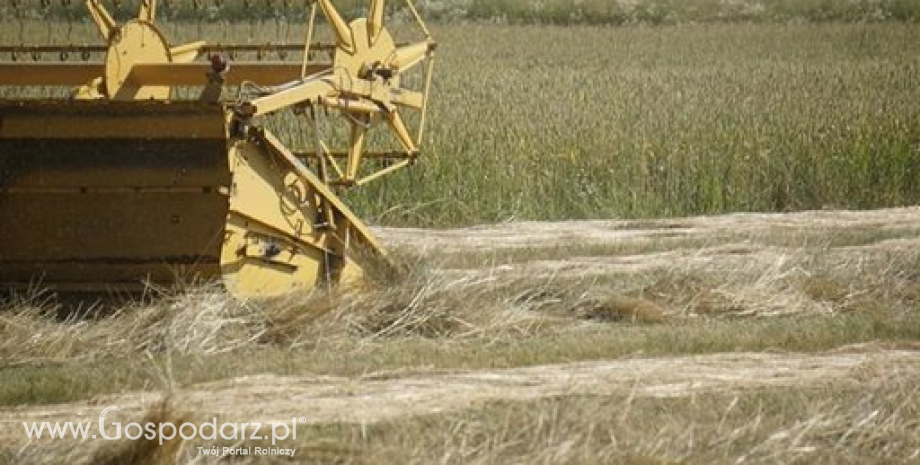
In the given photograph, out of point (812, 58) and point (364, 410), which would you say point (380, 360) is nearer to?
point (364, 410)

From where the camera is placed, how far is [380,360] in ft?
28.8

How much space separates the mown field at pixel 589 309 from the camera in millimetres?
6910

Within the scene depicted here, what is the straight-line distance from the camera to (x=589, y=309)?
10320 mm

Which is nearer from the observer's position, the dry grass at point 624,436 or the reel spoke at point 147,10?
the dry grass at point 624,436

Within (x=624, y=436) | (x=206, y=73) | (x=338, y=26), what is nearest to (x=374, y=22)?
(x=338, y=26)

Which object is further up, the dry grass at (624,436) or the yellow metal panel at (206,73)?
the yellow metal panel at (206,73)

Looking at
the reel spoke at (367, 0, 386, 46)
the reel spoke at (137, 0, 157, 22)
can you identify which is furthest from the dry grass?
the reel spoke at (137, 0, 157, 22)

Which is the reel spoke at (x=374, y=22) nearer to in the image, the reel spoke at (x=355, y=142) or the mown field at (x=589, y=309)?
the reel spoke at (x=355, y=142)

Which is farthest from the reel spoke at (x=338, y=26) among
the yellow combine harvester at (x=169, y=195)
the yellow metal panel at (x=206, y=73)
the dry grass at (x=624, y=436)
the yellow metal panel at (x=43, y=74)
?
the dry grass at (x=624, y=436)

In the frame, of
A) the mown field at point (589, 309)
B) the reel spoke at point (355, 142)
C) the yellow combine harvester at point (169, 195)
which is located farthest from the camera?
the reel spoke at point (355, 142)

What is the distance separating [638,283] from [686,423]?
12.8 ft

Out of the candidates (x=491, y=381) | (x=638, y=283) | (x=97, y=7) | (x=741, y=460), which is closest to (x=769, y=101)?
(x=638, y=283)

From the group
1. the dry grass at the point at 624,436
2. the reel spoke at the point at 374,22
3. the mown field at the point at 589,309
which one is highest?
the reel spoke at the point at 374,22

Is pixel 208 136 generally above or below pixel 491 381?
above
